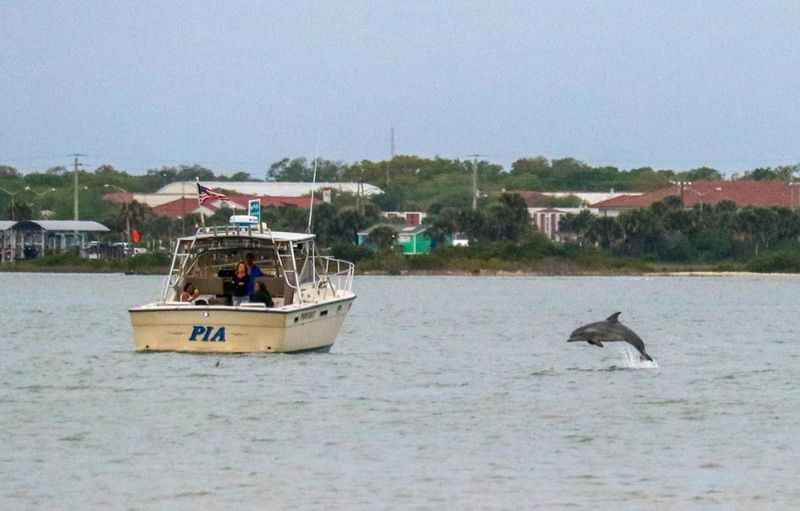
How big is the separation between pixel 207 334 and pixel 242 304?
932mm

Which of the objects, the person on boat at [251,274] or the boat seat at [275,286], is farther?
the boat seat at [275,286]

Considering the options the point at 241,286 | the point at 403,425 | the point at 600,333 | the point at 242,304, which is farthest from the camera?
the point at 241,286

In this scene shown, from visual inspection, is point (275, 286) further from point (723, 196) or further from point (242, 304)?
point (723, 196)

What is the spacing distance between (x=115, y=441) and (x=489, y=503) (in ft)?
22.1

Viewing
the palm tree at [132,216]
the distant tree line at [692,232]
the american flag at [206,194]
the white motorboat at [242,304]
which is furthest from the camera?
the palm tree at [132,216]

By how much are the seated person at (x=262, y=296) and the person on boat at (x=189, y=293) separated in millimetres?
1224

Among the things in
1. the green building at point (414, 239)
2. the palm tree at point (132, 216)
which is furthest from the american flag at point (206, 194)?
the palm tree at point (132, 216)

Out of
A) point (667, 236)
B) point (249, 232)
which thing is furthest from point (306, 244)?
point (667, 236)

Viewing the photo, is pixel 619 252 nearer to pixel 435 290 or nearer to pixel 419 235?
pixel 419 235

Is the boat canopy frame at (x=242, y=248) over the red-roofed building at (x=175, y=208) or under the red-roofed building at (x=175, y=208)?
under

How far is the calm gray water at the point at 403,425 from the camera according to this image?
2236cm

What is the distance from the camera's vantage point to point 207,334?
3597 cm

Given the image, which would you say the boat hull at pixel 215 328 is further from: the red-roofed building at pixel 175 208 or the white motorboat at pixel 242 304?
the red-roofed building at pixel 175 208

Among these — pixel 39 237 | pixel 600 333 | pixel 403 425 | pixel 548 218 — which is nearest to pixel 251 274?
pixel 600 333
